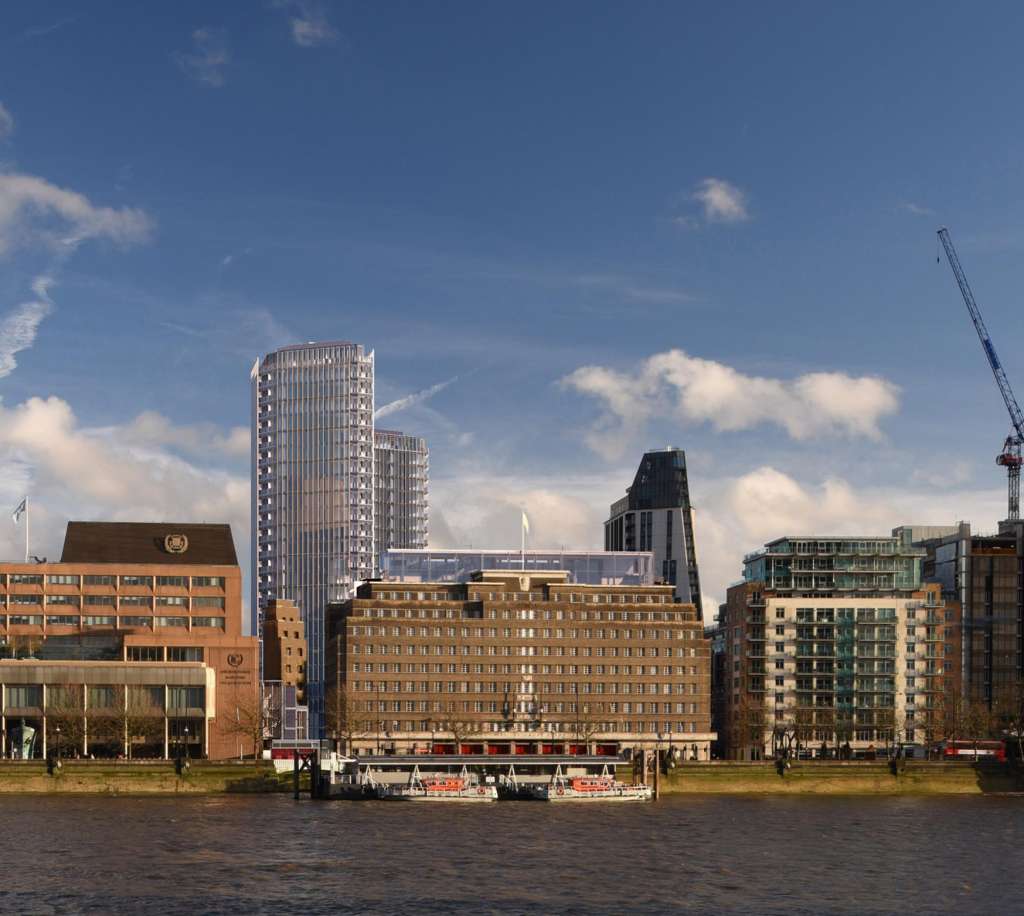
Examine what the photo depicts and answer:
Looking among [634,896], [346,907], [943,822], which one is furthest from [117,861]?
[943,822]

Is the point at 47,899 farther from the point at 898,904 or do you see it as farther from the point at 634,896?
the point at 898,904

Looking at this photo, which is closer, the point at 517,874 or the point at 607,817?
the point at 517,874

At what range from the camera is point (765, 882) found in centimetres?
11919

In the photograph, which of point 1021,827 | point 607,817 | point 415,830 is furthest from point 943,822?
point 415,830

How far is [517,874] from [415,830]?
35.2 metres

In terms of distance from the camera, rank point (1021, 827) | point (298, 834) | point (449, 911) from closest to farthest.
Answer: point (449, 911), point (298, 834), point (1021, 827)

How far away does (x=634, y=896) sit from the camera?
112 m

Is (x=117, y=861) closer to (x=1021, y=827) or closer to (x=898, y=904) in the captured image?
(x=898, y=904)

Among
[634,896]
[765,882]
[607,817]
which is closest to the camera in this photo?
[634,896]

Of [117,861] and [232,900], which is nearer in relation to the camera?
[232,900]

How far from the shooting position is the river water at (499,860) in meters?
109

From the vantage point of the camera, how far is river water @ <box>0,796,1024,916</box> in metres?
109

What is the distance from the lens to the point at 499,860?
130 metres

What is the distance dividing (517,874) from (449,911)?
18.4m
